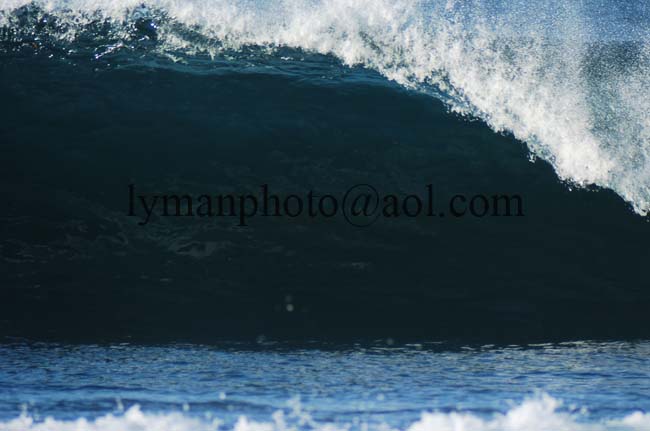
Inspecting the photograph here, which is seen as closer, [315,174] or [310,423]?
[310,423]

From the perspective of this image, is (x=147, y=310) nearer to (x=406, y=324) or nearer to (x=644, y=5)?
(x=406, y=324)

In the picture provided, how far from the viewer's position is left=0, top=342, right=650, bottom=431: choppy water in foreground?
2.76 metres

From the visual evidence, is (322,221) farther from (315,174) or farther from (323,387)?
(323,387)

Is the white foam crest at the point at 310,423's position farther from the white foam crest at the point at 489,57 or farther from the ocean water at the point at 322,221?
the white foam crest at the point at 489,57

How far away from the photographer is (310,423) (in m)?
2.77

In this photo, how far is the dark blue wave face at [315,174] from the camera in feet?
14.9

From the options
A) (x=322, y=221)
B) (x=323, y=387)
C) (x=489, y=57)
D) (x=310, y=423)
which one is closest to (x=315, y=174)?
(x=322, y=221)

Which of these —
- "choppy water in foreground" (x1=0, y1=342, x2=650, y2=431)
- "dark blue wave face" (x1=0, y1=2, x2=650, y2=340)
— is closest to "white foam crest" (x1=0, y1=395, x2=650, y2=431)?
"choppy water in foreground" (x1=0, y1=342, x2=650, y2=431)

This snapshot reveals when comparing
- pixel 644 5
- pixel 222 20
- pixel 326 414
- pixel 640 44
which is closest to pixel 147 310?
pixel 326 414

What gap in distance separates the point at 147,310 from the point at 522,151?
285 cm

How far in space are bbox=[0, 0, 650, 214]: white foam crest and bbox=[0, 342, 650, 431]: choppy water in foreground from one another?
5.61ft

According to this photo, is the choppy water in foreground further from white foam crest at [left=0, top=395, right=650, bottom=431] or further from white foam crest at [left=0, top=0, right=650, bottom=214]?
white foam crest at [left=0, top=0, right=650, bottom=214]

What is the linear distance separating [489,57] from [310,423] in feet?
12.8

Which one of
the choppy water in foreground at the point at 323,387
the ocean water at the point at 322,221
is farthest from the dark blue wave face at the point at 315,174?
the choppy water in foreground at the point at 323,387
